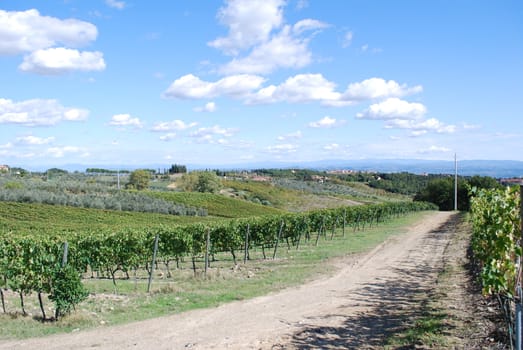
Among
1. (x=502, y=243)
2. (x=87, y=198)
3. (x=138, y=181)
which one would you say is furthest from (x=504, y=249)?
(x=138, y=181)

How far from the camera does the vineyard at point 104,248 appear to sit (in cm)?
986

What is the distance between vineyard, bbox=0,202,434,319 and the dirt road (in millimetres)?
1730

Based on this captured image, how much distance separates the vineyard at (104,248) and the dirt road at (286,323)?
5.68 ft

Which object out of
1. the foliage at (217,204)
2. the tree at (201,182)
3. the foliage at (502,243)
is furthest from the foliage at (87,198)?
the foliage at (502,243)

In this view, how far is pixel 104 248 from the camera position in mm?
14070

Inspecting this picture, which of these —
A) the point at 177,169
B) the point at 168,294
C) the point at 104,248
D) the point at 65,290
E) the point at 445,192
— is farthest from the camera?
the point at 177,169

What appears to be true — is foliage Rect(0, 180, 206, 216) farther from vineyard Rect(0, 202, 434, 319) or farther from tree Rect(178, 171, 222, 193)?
vineyard Rect(0, 202, 434, 319)

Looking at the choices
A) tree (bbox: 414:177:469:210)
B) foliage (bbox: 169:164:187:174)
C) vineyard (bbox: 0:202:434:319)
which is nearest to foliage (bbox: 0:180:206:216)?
vineyard (bbox: 0:202:434:319)

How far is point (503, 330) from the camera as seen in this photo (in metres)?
7.16

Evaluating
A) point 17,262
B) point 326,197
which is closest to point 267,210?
point 326,197

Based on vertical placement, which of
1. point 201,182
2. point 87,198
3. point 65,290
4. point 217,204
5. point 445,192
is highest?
point 201,182

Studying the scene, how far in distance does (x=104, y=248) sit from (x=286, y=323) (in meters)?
7.47

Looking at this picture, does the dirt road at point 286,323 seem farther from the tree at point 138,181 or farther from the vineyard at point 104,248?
the tree at point 138,181

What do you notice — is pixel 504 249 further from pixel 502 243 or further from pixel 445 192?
pixel 445 192
